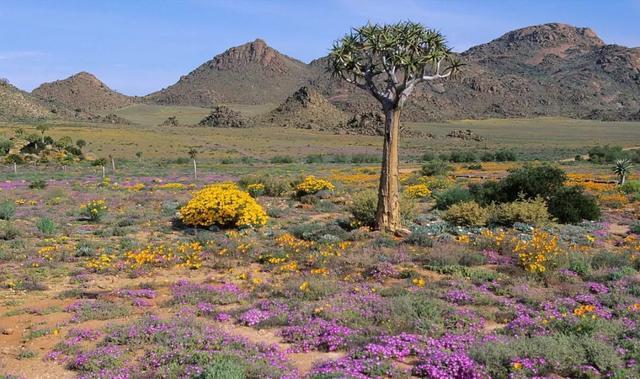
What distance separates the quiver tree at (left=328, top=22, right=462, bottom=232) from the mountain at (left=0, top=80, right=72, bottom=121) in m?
106

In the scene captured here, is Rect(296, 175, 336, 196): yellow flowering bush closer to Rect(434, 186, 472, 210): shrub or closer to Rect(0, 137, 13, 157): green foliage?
Rect(434, 186, 472, 210): shrub

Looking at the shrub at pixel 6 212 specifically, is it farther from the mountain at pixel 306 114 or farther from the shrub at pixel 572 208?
the mountain at pixel 306 114

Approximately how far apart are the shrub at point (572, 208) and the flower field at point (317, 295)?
117 mm

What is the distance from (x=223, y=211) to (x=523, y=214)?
887 centimetres

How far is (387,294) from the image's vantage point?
9586mm

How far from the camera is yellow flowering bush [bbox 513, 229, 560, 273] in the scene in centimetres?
1070

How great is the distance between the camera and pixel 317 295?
9.61m

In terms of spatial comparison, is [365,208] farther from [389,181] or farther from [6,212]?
[6,212]

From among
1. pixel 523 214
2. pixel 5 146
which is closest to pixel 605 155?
pixel 523 214

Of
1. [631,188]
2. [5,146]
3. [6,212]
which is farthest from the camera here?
[5,146]

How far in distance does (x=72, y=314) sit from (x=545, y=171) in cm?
A: 1623

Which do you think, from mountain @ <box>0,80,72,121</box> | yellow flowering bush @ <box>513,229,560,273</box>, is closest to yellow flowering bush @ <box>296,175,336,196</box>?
yellow flowering bush @ <box>513,229,560,273</box>

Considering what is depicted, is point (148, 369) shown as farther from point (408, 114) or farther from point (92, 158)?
point (408, 114)

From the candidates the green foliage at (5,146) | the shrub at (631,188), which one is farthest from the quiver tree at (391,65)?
the green foliage at (5,146)
